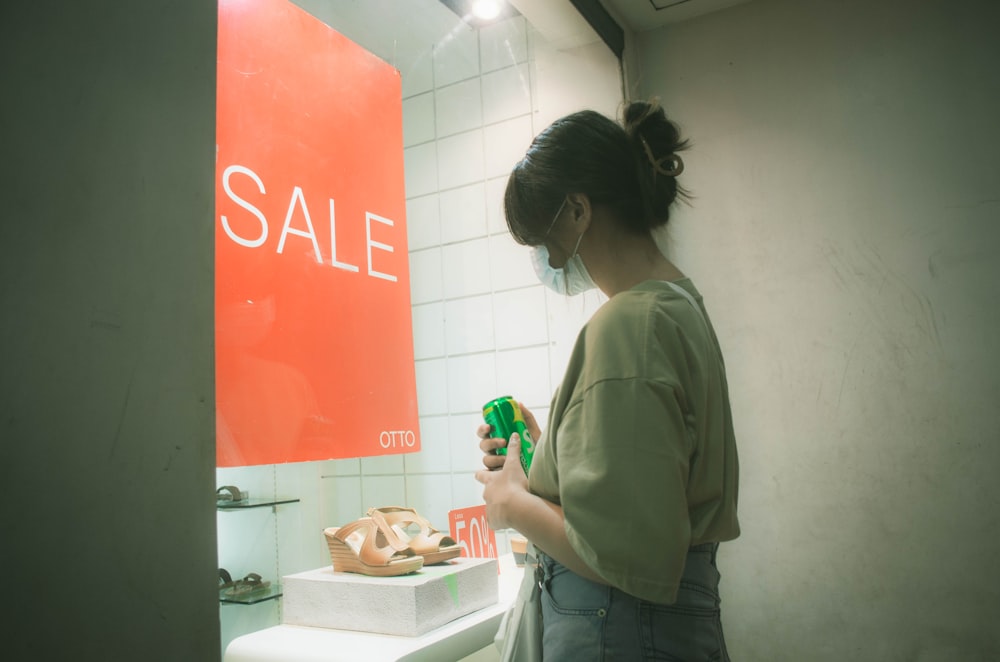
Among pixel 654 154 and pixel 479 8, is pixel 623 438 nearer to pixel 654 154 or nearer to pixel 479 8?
pixel 654 154

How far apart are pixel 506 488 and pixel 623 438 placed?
0.24 meters

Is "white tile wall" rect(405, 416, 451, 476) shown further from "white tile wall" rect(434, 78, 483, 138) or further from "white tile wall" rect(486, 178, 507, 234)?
"white tile wall" rect(434, 78, 483, 138)

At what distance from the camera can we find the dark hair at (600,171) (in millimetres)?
936

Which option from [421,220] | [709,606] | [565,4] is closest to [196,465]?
[709,606]

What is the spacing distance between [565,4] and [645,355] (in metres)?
1.33

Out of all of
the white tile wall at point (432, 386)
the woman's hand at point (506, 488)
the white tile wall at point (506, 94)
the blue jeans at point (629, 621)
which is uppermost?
the white tile wall at point (506, 94)

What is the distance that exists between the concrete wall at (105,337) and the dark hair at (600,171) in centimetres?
46

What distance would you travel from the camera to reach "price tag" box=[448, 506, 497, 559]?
172cm

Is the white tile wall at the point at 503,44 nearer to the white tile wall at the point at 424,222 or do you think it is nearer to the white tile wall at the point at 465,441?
the white tile wall at the point at 424,222

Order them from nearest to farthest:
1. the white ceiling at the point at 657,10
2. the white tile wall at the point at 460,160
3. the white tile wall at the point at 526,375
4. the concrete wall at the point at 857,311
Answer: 1. the concrete wall at the point at 857,311
2. the white ceiling at the point at 657,10
3. the white tile wall at the point at 526,375
4. the white tile wall at the point at 460,160

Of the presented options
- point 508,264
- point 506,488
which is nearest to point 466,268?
point 508,264

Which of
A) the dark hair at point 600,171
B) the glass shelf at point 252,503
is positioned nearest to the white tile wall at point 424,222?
the glass shelf at point 252,503

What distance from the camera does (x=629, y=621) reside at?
777mm

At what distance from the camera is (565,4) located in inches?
68.7
